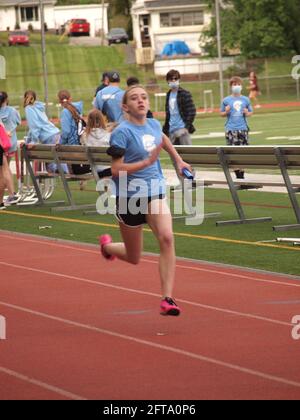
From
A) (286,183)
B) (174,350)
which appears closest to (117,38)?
(286,183)

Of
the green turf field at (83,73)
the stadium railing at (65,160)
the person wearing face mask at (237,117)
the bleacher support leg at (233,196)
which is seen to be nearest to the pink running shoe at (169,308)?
the bleacher support leg at (233,196)

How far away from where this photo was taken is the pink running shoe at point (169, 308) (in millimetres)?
11023

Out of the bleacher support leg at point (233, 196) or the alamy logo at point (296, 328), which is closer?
the alamy logo at point (296, 328)

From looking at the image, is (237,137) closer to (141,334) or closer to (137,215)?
(137,215)

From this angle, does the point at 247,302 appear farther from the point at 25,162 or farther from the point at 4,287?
the point at 25,162

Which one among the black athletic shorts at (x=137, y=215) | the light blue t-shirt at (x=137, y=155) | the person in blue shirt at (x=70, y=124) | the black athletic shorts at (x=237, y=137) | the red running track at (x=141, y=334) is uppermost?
the light blue t-shirt at (x=137, y=155)

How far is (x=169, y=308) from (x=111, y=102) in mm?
11818

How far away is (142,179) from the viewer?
1126 centimetres

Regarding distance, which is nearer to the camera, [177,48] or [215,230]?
[215,230]

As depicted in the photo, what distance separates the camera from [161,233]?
439 inches

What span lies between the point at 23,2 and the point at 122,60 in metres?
31.5

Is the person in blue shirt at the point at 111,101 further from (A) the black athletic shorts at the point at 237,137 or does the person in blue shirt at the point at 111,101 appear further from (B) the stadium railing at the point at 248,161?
(A) the black athletic shorts at the point at 237,137

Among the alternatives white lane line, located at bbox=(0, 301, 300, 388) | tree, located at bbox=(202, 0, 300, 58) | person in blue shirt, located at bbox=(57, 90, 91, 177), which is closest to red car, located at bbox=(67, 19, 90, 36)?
tree, located at bbox=(202, 0, 300, 58)

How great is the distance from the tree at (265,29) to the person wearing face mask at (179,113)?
56760 millimetres
